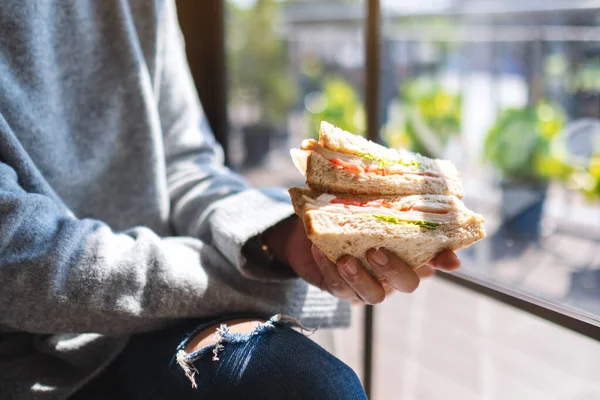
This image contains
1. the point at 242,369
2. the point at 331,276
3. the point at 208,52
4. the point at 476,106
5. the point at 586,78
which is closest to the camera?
the point at 242,369

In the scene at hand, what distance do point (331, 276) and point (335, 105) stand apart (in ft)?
4.61

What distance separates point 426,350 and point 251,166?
1068 mm

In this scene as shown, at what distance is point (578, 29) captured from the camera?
1.60 m

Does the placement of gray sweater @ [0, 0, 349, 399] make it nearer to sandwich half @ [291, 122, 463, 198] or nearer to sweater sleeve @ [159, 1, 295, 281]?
sweater sleeve @ [159, 1, 295, 281]

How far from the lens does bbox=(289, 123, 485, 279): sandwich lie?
2.68 ft

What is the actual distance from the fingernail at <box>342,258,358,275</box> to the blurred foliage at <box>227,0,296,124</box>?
1652 millimetres

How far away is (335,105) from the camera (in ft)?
7.36

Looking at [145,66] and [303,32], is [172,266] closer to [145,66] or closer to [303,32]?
[145,66]

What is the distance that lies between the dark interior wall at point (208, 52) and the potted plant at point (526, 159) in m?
1.06

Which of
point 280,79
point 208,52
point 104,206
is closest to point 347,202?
point 104,206

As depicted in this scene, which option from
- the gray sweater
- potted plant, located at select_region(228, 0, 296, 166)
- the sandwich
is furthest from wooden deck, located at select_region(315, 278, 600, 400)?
potted plant, located at select_region(228, 0, 296, 166)

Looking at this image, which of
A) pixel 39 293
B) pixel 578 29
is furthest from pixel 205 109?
pixel 39 293

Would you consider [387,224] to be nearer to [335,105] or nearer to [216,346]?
[216,346]

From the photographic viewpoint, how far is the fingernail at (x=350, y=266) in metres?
0.84
